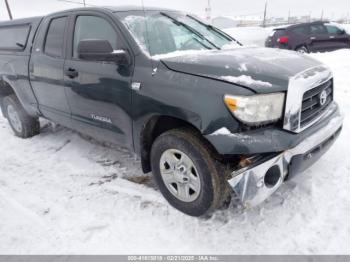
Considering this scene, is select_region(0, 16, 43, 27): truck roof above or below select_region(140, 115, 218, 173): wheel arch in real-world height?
above

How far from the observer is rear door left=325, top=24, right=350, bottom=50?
11.2 m

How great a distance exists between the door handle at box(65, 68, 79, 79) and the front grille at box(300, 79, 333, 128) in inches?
91.4

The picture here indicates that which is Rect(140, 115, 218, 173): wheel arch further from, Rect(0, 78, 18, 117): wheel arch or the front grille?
Rect(0, 78, 18, 117): wheel arch

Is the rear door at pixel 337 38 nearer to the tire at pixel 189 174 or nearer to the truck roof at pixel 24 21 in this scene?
the truck roof at pixel 24 21

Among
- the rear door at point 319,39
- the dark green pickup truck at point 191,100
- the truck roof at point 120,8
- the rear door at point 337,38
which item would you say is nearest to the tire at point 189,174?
the dark green pickup truck at point 191,100

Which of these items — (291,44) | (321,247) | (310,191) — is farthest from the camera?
(291,44)

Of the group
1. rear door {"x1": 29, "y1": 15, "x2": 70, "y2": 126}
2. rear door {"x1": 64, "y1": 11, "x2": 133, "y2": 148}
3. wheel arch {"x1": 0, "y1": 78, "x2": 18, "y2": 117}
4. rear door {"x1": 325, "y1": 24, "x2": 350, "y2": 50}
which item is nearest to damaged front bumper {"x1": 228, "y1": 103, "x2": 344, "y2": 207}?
rear door {"x1": 64, "y1": 11, "x2": 133, "y2": 148}

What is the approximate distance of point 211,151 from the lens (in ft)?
7.86

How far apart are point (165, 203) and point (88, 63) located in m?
1.64

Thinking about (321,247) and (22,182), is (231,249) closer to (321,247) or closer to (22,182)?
(321,247)

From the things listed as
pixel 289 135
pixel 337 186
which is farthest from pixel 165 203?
pixel 337 186

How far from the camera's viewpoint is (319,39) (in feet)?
36.5

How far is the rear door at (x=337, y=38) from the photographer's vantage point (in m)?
11.2

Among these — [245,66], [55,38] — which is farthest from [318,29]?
[245,66]
